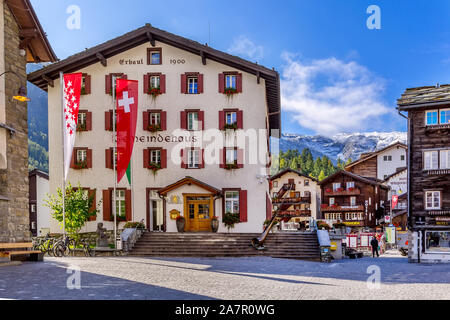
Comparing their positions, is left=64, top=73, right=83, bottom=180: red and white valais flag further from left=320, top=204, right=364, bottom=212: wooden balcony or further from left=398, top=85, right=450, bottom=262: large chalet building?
left=320, top=204, right=364, bottom=212: wooden balcony

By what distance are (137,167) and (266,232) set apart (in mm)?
9980

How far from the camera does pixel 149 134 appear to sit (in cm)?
3188

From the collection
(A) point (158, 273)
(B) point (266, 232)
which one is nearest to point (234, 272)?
(A) point (158, 273)

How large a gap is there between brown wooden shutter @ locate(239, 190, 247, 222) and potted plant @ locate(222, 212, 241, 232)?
273mm

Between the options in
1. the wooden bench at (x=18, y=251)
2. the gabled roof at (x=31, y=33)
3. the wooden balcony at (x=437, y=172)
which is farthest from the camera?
the wooden balcony at (x=437, y=172)

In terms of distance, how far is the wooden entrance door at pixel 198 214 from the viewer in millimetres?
30984

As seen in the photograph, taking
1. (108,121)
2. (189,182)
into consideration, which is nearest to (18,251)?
(189,182)

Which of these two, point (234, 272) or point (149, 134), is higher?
point (149, 134)

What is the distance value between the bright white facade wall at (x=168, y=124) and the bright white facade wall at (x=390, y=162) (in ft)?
183

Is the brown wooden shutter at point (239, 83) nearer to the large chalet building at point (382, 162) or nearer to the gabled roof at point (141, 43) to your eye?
the gabled roof at point (141, 43)

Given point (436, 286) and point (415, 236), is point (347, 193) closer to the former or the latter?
point (415, 236)

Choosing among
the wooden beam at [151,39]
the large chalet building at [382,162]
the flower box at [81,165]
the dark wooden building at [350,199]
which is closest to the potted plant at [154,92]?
the wooden beam at [151,39]

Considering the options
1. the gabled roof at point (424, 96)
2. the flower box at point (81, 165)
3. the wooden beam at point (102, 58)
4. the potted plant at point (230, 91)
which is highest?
the wooden beam at point (102, 58)

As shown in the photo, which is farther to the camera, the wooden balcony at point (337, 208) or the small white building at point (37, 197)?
the wooden balcony at point (337, 208)
